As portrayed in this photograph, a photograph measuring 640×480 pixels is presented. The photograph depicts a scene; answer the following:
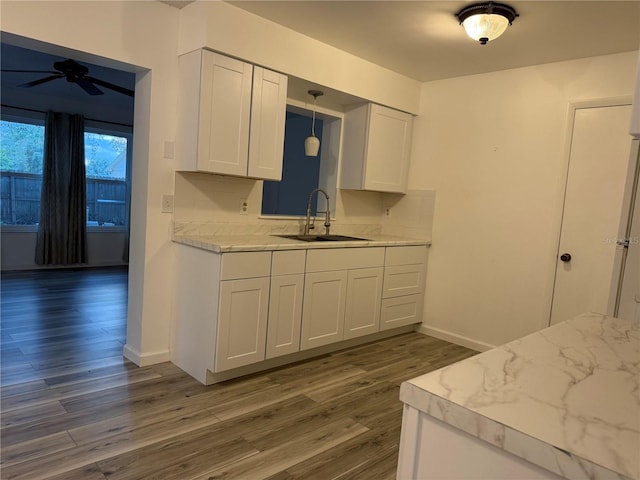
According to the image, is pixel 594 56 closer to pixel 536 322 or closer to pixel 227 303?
pixel 536 322

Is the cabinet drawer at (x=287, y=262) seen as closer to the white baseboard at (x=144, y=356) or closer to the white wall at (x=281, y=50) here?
the white baseboard at (x=144, y=356)

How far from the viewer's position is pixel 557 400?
81cm

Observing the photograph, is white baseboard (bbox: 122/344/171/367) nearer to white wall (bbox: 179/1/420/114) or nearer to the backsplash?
the backsplash

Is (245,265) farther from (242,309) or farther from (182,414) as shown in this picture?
(182,414)

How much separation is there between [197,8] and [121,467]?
263 cm

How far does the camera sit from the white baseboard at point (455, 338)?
382cm

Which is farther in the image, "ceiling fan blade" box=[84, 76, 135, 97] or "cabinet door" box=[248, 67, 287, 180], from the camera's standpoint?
"ceiling fan blade" box=[84, 76, 135, 97]

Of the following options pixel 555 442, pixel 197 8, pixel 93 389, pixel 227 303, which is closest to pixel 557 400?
pixel 555 442

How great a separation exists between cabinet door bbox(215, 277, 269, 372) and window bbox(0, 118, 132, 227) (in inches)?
200

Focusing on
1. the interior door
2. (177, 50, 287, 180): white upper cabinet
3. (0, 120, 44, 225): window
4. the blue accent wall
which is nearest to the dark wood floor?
the interior door

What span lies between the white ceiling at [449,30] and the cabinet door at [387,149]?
0.52 m

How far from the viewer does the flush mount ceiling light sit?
8.39ft

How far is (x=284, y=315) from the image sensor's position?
3059mm

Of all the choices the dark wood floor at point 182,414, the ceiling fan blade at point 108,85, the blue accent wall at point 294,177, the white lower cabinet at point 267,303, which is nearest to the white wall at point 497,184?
the dark wood floor at point 182,414
